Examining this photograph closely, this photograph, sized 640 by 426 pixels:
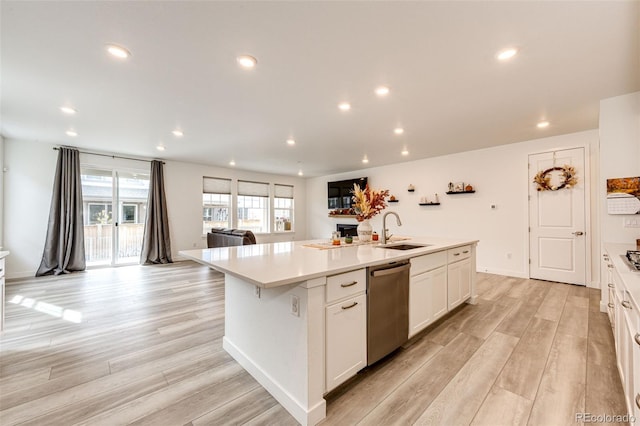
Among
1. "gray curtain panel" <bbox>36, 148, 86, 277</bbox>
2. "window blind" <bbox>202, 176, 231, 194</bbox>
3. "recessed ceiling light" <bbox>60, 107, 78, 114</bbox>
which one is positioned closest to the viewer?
"recessed ceiling light" <bbox>60, 107, 78, 114</bbox>

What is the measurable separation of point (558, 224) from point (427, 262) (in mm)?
3533

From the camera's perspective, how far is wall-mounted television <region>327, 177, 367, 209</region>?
7.71 m

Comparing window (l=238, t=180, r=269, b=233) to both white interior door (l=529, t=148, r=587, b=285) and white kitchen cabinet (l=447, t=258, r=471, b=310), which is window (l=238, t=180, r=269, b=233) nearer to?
white kitchen cabinet (l=447, t=258, r=471, b=310)

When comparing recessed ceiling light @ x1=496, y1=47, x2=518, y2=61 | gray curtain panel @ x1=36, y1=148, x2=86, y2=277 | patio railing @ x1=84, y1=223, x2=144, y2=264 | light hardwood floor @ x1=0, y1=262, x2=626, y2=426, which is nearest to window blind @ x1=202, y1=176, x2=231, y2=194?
patio railing @ x1=84, y1=223, x2=144, y2=264

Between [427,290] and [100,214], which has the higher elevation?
[100,214]

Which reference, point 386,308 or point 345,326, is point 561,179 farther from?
point 345,326

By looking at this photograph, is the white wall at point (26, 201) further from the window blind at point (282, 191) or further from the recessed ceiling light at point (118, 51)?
the window blind at point (282, 191)

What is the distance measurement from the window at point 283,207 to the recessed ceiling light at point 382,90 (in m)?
6.20

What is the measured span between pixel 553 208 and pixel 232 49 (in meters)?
5.40

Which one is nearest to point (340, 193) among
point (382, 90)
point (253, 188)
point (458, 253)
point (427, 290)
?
point (253, 188)

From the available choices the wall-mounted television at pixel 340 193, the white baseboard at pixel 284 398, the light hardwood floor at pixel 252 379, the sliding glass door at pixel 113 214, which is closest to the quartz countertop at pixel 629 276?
the light hardwood floor at pixel 252 379

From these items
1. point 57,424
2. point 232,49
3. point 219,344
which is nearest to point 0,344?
point 57,424

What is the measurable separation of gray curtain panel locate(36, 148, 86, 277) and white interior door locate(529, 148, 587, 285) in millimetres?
8730

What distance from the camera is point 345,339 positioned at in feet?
5.59
